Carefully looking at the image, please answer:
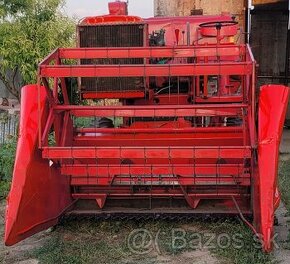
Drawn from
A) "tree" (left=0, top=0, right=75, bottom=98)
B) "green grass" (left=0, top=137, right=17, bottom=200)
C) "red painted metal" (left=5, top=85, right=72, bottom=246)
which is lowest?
"green grass" (left=0, top=137, right=17, bottom=200)

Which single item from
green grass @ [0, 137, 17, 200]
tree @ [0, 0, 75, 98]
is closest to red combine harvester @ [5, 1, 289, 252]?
green grass @ [0, 137, 17, 200]

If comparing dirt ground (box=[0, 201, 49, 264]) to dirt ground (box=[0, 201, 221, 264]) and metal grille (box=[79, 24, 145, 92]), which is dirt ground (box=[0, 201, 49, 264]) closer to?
dirt ground (box=[0, 201, 221, 264])

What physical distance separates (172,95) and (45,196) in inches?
92.7

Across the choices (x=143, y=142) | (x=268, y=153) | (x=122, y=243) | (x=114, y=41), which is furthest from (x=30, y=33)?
(x=268, y=153)

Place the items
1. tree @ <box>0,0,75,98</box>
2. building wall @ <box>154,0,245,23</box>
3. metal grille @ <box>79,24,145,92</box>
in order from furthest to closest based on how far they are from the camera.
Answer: building wall @ <box>154,0,245,23</box> < tree @ <box>0,0,75,98</box> < metal grille @ <box>79,24,145,92</box>

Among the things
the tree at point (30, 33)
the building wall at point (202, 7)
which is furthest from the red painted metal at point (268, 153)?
the building wall at point (202, 7)

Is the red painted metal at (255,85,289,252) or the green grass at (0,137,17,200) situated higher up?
the red painted metal at (255,85,289,252)

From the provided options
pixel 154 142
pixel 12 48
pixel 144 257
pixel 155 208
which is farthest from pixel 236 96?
pixel 12 48

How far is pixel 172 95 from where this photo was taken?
682 centimetres

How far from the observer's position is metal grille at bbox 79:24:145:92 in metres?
6.23

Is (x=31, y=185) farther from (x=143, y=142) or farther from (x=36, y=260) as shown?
(x=143, y=142)

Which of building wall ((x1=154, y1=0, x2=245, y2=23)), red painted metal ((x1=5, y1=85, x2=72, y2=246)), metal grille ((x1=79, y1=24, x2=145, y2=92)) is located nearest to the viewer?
red painted metal ((x1=5, y1=85, x2=72, y2=246))

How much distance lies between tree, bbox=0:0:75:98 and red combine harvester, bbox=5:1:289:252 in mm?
4576

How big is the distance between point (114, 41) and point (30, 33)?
5.11 metres
